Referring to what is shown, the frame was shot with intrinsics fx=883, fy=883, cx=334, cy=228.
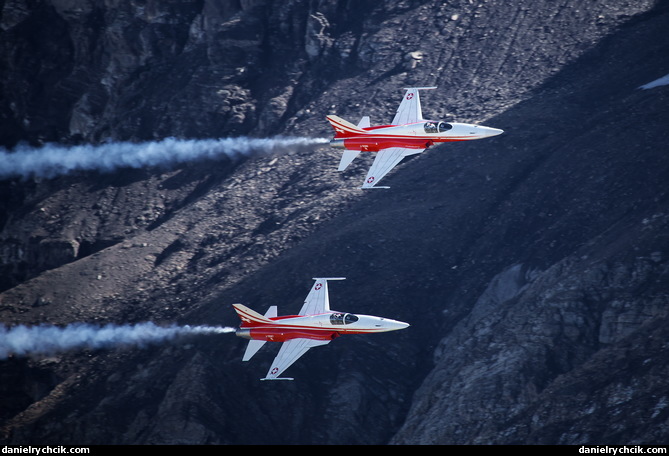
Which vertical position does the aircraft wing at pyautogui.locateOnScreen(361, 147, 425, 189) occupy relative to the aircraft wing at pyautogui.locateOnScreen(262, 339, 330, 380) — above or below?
above

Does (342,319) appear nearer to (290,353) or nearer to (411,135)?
(290,353)

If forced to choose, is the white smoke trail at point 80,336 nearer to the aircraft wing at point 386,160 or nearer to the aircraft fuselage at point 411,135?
the aircraft wing at point 386,160

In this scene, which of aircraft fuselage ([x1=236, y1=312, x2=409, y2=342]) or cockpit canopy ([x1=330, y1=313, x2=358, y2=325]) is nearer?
aircraft fuselage ([x1=236, y1=312, x2=409, y2=342])

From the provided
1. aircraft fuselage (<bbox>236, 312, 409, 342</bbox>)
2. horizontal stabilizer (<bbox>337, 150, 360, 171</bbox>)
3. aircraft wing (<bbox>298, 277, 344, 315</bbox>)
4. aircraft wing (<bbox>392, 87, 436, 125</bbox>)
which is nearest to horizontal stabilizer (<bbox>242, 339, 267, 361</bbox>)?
aircraft fuselage (<bbox>236, 312, 409, 342</bbox>)

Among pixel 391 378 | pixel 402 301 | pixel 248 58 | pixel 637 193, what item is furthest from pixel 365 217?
pixel 248 58

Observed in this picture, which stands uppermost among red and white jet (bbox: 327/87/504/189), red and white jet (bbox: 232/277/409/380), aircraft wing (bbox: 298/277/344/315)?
red and white jet (bbox: 327/87/504/189)

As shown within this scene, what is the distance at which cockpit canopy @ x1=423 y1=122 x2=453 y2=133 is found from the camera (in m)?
69.8

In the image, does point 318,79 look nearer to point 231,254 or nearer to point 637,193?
point 231,254

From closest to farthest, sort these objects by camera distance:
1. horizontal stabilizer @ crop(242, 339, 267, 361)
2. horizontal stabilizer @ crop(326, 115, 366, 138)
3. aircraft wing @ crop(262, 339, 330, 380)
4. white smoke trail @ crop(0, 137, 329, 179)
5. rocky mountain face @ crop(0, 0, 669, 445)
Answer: aircraft wing @ crop(262, 339, 330, 380)
rocky mountain face @ crop(0, 0, 669, 445)
horizontal stabilizer @ crop(242, 339, 267, 361)
horizontal stabilizer @ crop(326, 115, 366, 138)
white smoke trail @ crop(0, 137, 329, 179)

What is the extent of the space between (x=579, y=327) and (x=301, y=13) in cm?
6345

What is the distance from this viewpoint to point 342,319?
63.5 meters

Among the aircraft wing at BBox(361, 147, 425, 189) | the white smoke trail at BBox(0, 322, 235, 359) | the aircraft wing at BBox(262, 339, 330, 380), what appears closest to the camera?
the aircraft wing at BBox(262, 339, 330, 380)

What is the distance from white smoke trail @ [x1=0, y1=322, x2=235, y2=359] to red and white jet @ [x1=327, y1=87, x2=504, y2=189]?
1836 centimetres

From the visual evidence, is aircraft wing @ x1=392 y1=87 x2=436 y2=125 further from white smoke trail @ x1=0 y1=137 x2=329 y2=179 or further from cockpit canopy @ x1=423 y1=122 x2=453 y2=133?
white smoke trail @ x1=0 y1=137 x2=329 y2=179
